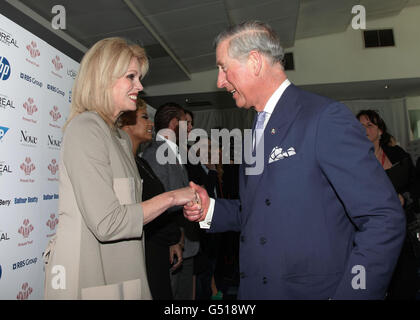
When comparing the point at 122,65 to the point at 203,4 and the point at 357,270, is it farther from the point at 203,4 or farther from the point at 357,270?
the point at 203,4

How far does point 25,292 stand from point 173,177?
141 centimetres

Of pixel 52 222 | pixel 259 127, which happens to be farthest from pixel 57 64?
pixel 259 127

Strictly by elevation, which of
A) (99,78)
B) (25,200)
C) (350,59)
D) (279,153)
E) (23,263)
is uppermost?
(350,59)

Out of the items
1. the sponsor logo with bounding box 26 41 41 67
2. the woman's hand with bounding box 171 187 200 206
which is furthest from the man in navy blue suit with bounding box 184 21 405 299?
the sponsor logo with bounding box 26 41 41 67

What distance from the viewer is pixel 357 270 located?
45.6 inches

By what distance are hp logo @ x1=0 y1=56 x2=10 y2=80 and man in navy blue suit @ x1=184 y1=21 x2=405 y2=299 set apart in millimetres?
1459

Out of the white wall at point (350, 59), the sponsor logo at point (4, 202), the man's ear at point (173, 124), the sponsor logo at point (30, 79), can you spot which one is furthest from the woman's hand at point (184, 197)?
the white wall at point (350, 59)

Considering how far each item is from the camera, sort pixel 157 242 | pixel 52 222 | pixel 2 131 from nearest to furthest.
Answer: pixel 2 131
pixel 157 242
pixel 52 222

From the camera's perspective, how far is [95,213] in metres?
1.32

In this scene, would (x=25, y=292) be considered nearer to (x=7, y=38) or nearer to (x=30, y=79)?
(x=30, y=79)

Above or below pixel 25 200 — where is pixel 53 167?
above

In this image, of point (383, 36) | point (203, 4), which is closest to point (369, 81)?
point (383, 36)

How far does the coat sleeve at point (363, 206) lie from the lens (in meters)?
1.14

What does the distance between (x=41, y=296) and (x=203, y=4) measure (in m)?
→ 5.44
